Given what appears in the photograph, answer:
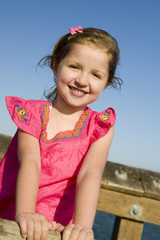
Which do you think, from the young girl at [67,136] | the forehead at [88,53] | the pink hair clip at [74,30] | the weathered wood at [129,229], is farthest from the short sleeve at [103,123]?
the weathered wood at [129,229]

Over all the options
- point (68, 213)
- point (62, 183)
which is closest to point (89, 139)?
point (62, 183)

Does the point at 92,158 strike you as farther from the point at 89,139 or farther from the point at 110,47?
the point at 110,47

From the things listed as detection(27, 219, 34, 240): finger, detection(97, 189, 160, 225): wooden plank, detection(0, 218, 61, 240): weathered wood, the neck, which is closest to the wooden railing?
detection(97, 189, 160, 225): wooden plank

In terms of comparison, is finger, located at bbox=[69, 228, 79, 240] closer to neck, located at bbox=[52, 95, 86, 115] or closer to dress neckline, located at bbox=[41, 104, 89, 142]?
dress neckline, located at bbox=[41, 104, 89, 142]

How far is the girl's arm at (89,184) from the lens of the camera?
1.49m

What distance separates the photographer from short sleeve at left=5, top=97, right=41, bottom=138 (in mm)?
1845

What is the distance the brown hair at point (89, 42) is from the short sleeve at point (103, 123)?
32 cm

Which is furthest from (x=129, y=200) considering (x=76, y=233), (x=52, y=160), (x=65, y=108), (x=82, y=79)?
(x=76, y=233)

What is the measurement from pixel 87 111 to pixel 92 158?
0.46 metres

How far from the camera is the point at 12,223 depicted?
0.82 m

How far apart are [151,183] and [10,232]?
1.65 meters

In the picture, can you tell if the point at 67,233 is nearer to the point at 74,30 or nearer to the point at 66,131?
the point at 66,131

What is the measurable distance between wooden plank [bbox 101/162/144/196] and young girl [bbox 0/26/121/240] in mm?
341

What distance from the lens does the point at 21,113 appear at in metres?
1.95
